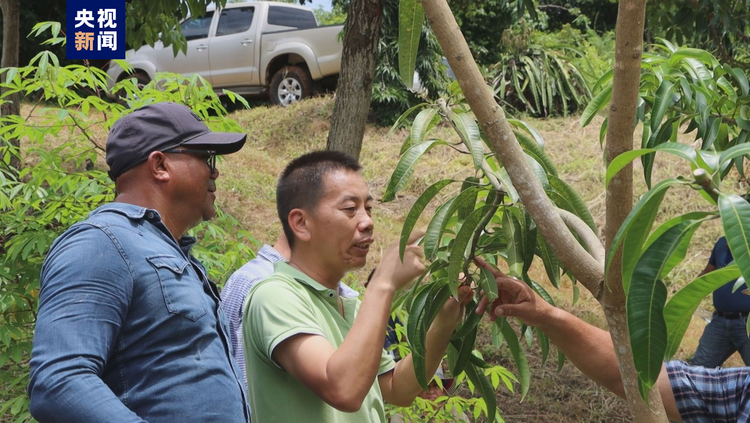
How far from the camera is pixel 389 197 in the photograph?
6.01 feet

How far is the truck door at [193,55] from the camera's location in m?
11.2

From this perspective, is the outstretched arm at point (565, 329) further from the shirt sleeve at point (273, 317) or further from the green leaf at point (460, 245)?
the shirt sleeve at point (273, 317)

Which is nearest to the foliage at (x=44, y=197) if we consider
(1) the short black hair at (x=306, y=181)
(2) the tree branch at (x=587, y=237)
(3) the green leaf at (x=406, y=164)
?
(1) the short black hair at (x=306, y=181)

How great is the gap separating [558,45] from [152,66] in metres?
5.71

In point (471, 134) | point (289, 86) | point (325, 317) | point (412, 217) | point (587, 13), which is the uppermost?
point (587, 13)

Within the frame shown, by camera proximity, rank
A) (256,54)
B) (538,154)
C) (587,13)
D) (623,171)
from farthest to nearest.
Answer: (587,13)
(256,54)
(538,154)
(623,171)

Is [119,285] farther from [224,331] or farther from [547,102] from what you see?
[547,102]

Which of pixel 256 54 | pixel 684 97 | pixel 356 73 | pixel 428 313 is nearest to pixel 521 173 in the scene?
pixel 428 313

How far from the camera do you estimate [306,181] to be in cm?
215

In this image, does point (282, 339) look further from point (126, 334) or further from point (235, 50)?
point (235, 50)

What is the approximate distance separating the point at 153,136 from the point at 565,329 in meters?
1.09

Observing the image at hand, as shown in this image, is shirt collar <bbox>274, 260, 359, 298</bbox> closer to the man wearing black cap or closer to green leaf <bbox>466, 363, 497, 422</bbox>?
the man wearing black cap

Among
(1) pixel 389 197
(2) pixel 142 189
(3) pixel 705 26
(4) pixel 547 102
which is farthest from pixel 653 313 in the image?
(4) pixel 547 102

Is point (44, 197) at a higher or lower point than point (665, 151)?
lower
